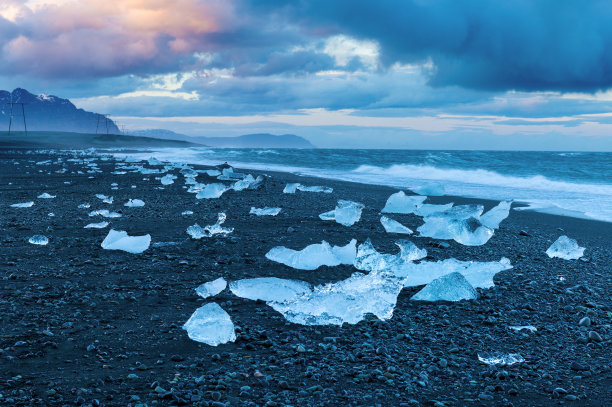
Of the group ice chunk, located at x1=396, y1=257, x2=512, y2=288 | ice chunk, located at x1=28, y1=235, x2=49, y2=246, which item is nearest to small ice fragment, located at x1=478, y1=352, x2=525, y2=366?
ice chunk, located at x1=396, y1=257, x2=512, y2=288

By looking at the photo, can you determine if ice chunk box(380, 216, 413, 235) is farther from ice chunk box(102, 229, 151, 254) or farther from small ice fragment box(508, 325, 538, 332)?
small ice fragment box(508, 325, 538, 332)

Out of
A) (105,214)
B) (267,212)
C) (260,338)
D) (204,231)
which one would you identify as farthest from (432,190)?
(260,338)

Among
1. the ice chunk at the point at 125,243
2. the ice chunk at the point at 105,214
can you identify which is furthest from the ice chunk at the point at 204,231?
the ice chunk at the point at 105,214

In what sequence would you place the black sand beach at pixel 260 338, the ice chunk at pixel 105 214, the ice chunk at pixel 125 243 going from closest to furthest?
the black sand beach at pixel 260 338 < the ice chunk at pixel 125 243 < the ice chunk at pixel 105 214

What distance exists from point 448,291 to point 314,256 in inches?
43.8

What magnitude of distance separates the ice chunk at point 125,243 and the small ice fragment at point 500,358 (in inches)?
114

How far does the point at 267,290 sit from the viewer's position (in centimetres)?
306

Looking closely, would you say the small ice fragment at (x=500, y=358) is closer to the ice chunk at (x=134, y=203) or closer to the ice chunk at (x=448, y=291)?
the ice chunk at (x=448, y=291)

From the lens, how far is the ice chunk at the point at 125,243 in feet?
13.7

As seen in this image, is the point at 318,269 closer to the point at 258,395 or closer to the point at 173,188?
the point at 258,395

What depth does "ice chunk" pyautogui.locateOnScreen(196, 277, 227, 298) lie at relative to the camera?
308 centimetres

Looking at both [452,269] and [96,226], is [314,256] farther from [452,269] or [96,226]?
[96,226]

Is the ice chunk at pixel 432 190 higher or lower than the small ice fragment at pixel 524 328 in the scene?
higher

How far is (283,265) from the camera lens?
393 centimetres
